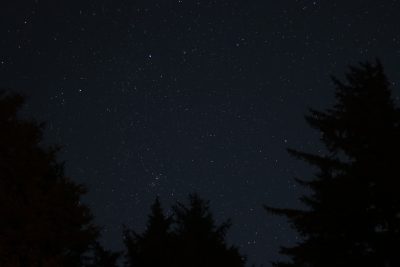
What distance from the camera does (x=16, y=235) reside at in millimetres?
8977

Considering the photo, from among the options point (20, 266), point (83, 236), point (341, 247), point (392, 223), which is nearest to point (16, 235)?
point (20, 266)

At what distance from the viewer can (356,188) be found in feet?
27.1

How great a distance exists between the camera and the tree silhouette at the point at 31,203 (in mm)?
8992

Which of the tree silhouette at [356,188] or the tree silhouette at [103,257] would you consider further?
the tree silhouette at [103,257]

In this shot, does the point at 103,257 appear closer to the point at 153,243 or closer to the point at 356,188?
the point at 153,243

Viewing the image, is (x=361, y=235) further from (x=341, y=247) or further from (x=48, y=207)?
(x=48, y=207)

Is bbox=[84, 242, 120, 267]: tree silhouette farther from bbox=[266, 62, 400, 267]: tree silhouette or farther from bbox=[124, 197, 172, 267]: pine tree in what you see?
bbox=[266, 62, 400, 267]: tree silhouette

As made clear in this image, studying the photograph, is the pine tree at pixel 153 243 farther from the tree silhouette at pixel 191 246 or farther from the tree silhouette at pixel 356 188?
the tree silhouette at pixel 356 188

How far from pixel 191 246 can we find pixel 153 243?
9.23ft

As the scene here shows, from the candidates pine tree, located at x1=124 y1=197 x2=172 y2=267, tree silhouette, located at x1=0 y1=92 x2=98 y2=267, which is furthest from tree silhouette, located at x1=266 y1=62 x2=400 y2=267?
pine tree, located at x1=124 y1=197 x2=172 y2=267

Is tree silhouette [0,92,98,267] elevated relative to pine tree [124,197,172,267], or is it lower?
lower

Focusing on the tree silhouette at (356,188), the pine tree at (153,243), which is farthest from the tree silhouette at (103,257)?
the tree silhouette at (356,188)

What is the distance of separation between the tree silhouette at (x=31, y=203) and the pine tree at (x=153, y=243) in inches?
236

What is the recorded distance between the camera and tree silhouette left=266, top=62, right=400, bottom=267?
26.3 ft
